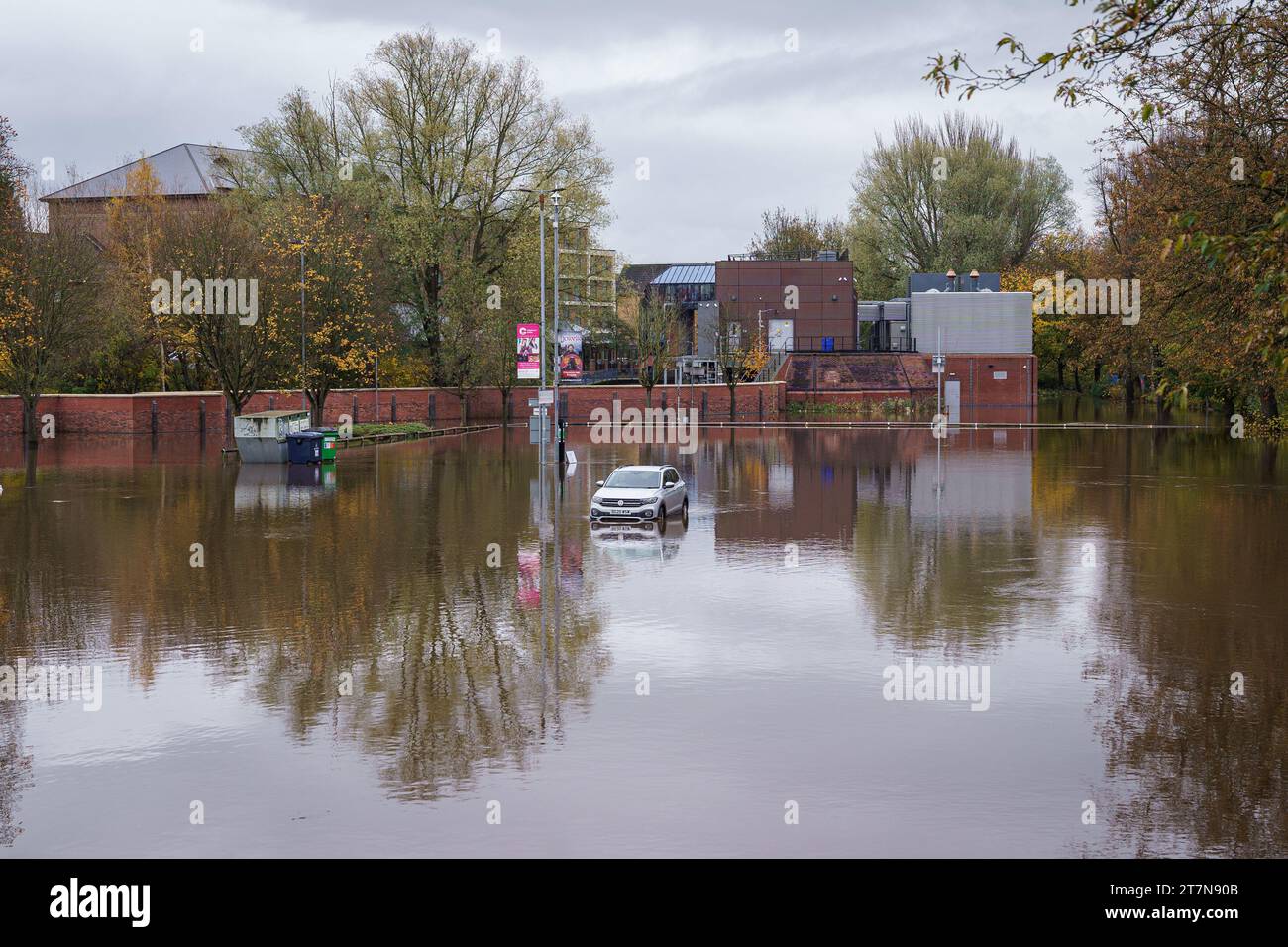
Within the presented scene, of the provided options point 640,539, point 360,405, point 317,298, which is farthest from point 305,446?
point 360,405

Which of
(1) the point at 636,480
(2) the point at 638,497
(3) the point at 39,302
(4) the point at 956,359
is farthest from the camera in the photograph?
(4) the point at 956,359

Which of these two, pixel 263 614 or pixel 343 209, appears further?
pixel 343 209

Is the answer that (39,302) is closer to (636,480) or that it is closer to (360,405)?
(360,405)

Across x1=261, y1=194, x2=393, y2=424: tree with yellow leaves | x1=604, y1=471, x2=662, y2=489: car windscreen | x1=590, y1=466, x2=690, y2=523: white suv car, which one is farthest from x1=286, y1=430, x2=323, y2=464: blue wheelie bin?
x1=604, y1=471, x2=662, y2=489: car windscreen

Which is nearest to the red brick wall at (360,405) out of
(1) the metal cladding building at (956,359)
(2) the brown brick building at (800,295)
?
(1) the metal cladding building at (956,359)

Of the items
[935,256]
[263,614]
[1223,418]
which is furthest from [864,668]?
[935,256]

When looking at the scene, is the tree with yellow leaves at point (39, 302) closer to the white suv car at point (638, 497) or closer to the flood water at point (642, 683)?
the flood water at point (642, 683)

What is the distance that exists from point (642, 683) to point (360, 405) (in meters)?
60.8

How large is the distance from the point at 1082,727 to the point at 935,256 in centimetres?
9862

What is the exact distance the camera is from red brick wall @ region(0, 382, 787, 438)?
62.0 meters

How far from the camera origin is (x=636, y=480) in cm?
2736

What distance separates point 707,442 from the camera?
2279 inches

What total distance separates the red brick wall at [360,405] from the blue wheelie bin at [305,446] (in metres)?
19.7

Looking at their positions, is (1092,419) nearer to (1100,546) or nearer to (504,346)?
(504,346)
